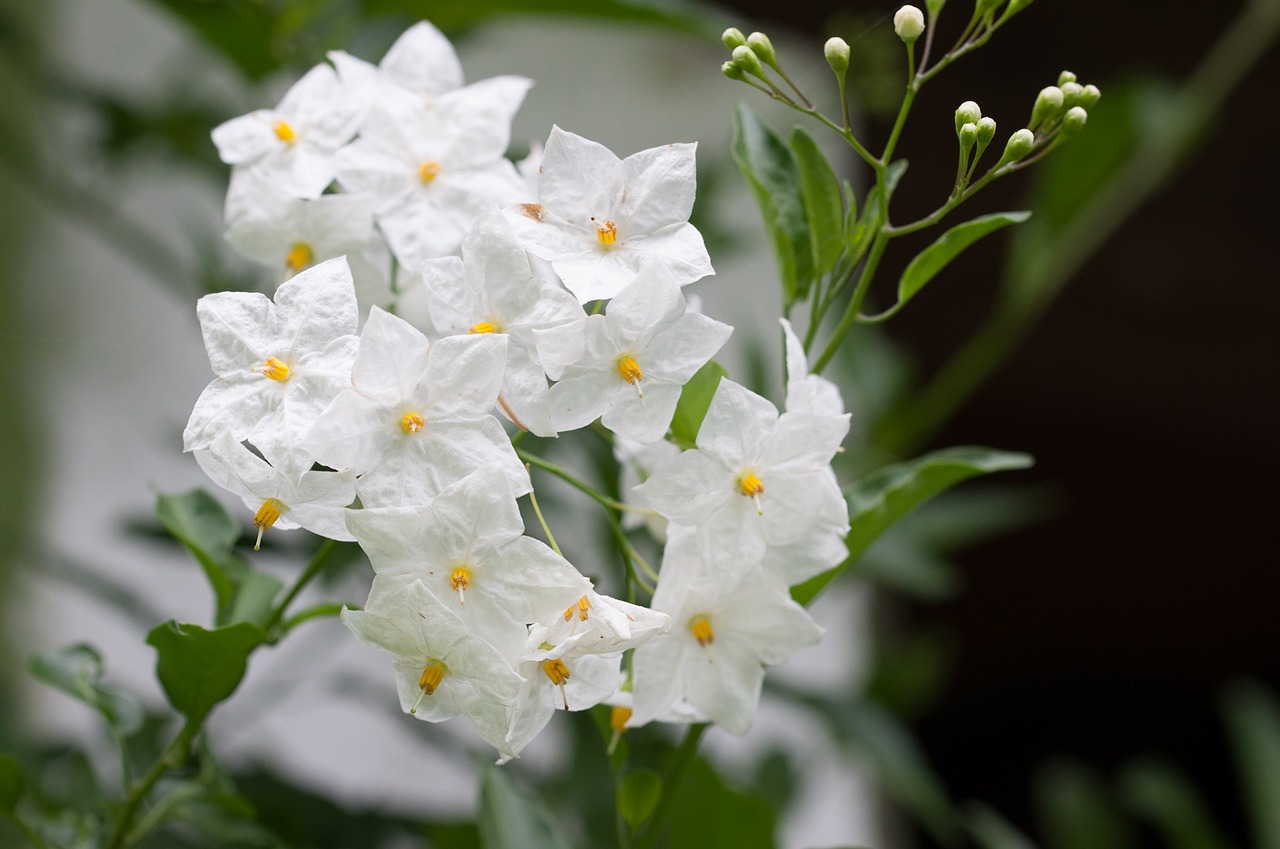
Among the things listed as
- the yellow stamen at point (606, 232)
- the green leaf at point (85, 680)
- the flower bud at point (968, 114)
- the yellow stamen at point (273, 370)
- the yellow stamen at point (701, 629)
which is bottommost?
the green leaf at point (85, 680)

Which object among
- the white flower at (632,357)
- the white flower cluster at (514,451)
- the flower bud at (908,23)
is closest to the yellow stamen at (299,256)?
the white flower cluster at (514,451)

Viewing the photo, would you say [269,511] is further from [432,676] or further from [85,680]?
[85,680]

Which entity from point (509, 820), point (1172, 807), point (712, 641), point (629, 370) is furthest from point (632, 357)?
point (1172, 807)

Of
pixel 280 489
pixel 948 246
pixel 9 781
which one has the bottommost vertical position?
pixel 9 781

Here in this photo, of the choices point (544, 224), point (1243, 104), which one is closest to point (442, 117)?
point (544, 224)

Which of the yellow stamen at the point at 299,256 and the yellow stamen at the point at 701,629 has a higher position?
the yellow stamen at the point at 299,256

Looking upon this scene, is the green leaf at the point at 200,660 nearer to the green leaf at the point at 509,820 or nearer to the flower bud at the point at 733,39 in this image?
the green leaf at the point at 509,820
